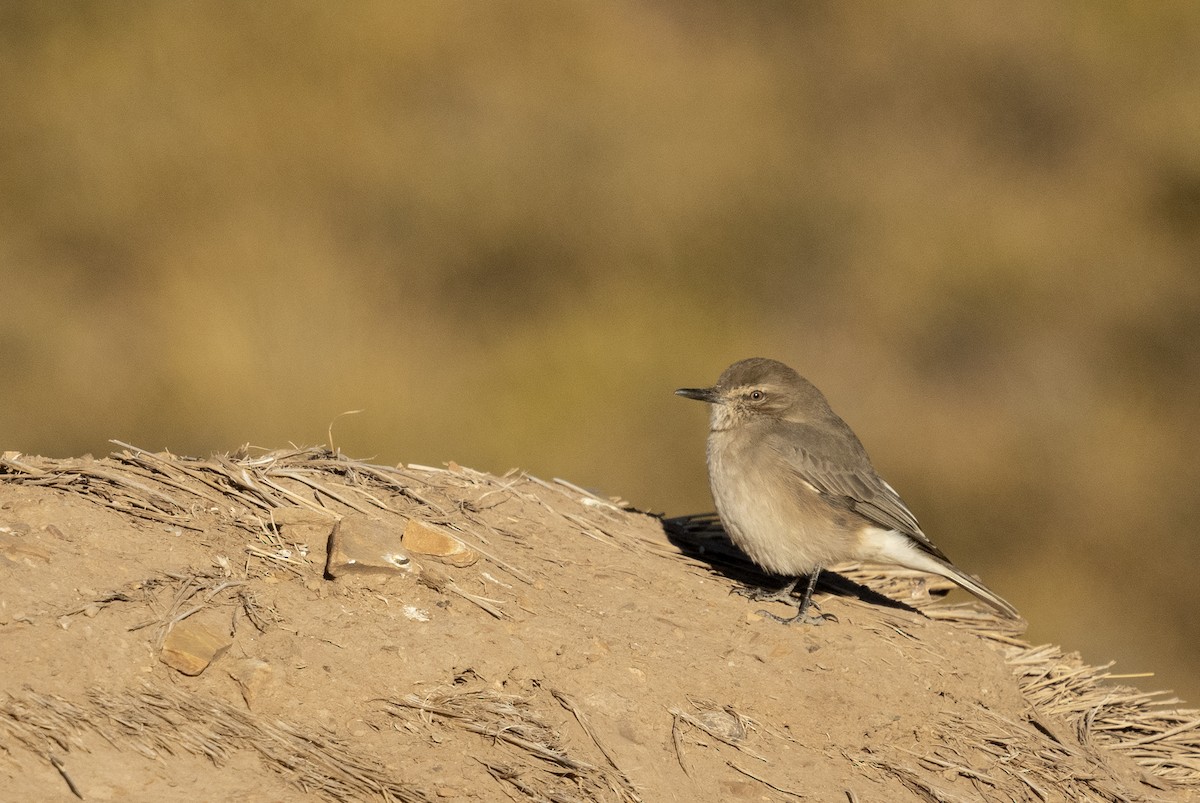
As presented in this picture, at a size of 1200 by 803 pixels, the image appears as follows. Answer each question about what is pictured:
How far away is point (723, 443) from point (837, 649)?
1685 mm

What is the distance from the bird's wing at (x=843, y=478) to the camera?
6.32m

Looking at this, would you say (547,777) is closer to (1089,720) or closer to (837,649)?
(837,649)

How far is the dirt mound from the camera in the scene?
11.6ft

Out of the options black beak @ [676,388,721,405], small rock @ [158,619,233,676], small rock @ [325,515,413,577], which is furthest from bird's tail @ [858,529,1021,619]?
small rock @ [158,619,233,676]

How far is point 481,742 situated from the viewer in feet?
12.6

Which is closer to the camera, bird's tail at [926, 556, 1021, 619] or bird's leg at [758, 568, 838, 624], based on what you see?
bird's leg at [758, 568, 838, 624]

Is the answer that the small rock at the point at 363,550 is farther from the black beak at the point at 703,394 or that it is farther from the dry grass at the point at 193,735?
the black beak at the point at 703,394

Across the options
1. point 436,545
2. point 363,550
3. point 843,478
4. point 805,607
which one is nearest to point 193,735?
point 363,550

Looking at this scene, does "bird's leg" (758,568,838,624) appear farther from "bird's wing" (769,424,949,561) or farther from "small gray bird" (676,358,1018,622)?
"bird's wing" (769,424,949,561)

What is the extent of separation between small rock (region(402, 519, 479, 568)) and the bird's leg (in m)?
1.44

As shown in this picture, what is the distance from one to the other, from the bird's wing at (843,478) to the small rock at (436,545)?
2227mm

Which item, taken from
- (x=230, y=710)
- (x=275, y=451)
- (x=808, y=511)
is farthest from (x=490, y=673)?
(x=808, y=511)

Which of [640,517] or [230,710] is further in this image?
[640,517]

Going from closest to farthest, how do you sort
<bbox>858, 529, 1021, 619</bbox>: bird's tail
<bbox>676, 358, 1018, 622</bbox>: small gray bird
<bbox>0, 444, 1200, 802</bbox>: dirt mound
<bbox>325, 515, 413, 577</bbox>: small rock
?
<bbox>0, 444, 1200, 802</bbox>: dirt mound → <bbox>325, 515, 413, 577</bbox>: small rock → <bbox>676, 358, 1018, 622</bbox>: small gray bird → <bbox>858, 529, 1021, 619</bbox>: bird's tail
